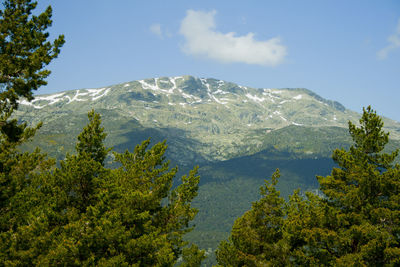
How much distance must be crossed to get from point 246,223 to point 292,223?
4971 mm

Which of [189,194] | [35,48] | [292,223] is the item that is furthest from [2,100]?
[292,223]

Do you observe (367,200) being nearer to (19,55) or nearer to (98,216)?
(98,216)

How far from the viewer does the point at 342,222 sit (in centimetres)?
2095

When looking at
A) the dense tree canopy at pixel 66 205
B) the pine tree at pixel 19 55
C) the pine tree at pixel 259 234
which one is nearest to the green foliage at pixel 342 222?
the pine tree at pixel 259 234

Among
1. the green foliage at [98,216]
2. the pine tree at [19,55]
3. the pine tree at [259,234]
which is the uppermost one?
the pine tree at [19,55]

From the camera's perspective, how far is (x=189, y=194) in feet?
74.1

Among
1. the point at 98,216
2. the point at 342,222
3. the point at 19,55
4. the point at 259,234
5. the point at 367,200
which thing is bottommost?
the point at 259,234

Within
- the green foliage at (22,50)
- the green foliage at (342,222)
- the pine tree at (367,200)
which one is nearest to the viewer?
the green foliage at (22,50)

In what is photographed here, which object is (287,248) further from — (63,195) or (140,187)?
(63,195)

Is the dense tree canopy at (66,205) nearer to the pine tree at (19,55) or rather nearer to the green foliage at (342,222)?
the pine tree at (19,55)

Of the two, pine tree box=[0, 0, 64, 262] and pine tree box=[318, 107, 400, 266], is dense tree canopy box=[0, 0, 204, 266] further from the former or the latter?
pine tree box=[318, 107, 400, 266]

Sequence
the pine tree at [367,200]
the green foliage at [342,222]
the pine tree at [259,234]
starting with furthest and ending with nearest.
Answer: the pine tree at [259,234] → the green foliage at [342,222] → the pine tree at [367,200]

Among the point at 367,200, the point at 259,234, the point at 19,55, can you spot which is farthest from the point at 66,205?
the point at 367,200

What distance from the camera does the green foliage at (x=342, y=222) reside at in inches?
775
